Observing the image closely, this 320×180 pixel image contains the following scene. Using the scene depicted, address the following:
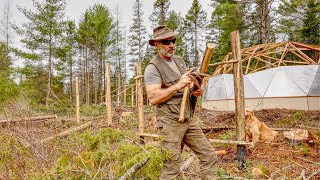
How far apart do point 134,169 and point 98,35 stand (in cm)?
2443

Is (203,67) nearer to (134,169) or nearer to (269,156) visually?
(134,169)

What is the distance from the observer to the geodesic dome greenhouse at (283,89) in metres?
10.4

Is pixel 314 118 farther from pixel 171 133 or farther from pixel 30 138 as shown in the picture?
pixel 30 138

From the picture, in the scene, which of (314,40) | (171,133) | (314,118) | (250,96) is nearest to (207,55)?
(171,133)

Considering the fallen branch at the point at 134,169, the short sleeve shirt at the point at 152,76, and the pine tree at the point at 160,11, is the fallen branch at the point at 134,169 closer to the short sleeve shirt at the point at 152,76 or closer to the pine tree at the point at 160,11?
the short sleeve shirt at the point at 152,76

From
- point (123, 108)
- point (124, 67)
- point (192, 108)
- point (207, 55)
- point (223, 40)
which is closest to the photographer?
point (207, 55)

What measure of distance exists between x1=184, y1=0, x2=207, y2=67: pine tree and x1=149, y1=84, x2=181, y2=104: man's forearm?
87.4 feet

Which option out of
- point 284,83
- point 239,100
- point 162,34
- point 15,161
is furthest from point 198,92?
point 284,83

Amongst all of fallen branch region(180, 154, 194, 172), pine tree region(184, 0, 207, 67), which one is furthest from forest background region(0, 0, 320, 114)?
fallen branch region(180, 154, 194, 172)

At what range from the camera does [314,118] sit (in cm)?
839

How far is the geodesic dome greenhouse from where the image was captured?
1042 cm

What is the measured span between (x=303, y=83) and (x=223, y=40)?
575 inches

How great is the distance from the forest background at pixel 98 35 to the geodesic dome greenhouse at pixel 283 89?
5.25m

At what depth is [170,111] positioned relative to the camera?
9.43ft
